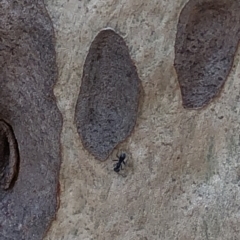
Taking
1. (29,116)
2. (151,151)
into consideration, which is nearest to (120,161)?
(151,151)

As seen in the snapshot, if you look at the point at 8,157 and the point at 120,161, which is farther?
the point at 8,157

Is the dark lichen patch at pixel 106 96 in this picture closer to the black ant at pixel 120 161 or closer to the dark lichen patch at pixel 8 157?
the black ant at pixel 120 161

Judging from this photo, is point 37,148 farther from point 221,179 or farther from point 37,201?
point 221,179

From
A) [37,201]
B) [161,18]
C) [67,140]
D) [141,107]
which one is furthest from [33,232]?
[161,18]

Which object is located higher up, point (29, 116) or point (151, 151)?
point (29, 116)

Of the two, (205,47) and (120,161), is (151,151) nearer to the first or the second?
(120,161)

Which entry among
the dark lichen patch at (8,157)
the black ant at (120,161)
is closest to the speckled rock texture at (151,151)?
the black ant at (120,161)
